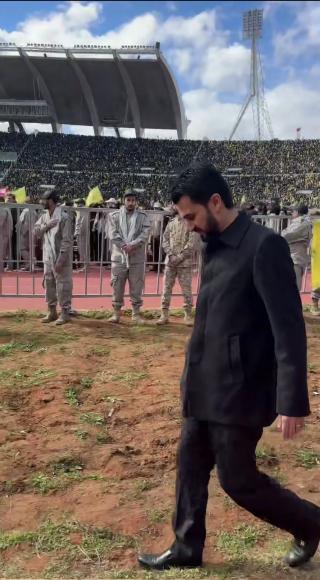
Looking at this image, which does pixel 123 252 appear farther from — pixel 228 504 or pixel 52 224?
pixel 228 504

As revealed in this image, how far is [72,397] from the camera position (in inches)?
189

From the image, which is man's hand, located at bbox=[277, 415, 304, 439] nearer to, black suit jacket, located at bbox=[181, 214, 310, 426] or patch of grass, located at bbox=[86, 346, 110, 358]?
black suit jacket, located at bbox=[181, 214, 310, 426]

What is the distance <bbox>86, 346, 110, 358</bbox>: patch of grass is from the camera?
6083 mm

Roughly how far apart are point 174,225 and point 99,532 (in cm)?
518

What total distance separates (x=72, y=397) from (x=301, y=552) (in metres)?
2.71

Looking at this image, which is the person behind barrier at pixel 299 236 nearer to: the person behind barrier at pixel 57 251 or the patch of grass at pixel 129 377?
the person behind barrier at pixel 57 251

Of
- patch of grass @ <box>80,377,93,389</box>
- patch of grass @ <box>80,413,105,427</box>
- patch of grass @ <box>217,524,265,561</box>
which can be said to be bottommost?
patch of grass @ <box>217,524,265,561</box>

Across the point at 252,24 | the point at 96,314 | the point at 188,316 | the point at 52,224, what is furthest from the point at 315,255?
the point at 252,24

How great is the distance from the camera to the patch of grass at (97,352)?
6.08m

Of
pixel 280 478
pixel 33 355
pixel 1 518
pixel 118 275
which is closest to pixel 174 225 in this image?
pixel 118 275

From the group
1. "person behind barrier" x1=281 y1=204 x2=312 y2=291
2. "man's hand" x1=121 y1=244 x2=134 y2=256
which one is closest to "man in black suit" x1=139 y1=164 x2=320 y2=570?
"man's hand" x1=121 y1=244 x2=134 y2=256

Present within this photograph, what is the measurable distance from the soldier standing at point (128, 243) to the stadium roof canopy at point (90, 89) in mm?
44669

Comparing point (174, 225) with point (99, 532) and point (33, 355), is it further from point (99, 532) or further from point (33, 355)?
point (99, 532)

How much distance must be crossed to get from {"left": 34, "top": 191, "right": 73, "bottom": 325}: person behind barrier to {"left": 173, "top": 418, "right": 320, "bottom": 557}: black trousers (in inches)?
199
